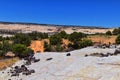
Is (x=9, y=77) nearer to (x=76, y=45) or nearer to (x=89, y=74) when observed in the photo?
(x=89, y=74)

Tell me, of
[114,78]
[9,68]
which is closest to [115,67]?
[114,78]

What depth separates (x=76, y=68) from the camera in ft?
77.9

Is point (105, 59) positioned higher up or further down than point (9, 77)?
higher up

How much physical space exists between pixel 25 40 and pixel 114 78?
52154 mm

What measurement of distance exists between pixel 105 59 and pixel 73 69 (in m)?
2.37

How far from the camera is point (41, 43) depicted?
236 feet

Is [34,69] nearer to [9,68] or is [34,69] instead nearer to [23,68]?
[23,68]

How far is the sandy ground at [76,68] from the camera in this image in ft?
72.3

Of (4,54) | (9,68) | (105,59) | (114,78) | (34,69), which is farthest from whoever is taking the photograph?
(4,54)

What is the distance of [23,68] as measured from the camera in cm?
2833

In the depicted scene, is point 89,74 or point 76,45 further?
point 76,45

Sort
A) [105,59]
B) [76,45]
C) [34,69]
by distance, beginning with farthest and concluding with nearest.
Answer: [76,45]
[34,69]
[105,59]

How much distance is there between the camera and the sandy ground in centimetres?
2202

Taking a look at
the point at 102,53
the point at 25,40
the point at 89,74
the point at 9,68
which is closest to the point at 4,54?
the point at 25,40
